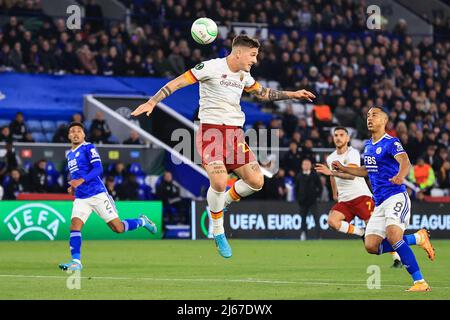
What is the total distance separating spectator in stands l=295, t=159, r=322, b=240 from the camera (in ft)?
91.9

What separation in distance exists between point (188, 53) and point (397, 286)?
2181cm

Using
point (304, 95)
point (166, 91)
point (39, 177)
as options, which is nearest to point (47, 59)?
point (39, 177)

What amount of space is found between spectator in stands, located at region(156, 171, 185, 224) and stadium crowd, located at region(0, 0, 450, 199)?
231 centimetres

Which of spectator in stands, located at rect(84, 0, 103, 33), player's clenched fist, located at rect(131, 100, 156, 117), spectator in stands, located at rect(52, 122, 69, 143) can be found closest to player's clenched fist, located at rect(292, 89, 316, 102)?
player's clenched fist, located at rect(131, 100, 156, 117)

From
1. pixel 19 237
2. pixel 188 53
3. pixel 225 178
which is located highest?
pixel 188 53

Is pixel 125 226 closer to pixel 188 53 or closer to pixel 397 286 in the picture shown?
pixel 397 286

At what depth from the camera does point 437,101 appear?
3803 centimetres

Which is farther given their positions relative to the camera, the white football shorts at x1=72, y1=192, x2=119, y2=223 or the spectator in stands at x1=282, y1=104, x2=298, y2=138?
the spectator in stands at x1=282, y1=104, x2=298, y2=138

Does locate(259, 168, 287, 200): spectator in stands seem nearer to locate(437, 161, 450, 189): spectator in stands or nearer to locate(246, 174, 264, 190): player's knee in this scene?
locate(437, 161, 450, 189): spectator in stands

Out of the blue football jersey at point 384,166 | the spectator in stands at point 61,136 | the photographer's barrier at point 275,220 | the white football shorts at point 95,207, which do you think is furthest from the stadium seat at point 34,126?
the blue football jersey at point 384,166

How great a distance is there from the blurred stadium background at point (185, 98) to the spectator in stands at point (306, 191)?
3.00ft

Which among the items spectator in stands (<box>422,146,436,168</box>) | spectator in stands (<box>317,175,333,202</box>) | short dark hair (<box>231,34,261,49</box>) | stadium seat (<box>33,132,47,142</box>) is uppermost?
short dark hair (<box>231,34,261,49</box>)
